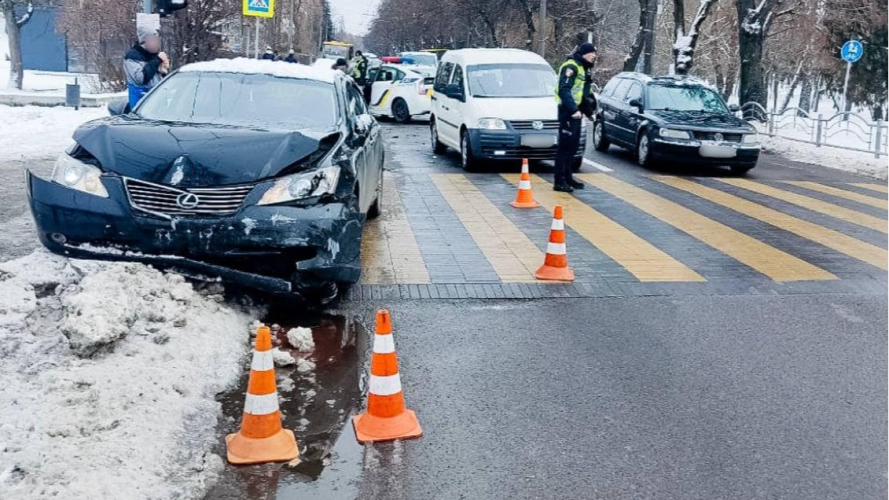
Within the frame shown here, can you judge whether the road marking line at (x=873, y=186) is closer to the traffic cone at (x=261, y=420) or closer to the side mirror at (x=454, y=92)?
the side mirror at (x=454, y=92)

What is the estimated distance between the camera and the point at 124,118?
718 centimetres

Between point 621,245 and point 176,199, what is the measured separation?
16.4 ft

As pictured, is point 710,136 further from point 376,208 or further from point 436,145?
point 376,208

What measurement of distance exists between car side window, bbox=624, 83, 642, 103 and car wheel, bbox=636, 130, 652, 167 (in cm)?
96

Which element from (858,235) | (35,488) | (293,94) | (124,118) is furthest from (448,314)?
(858,235)

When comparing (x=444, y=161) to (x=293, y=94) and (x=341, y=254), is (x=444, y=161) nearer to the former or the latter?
(x=293, y=94)

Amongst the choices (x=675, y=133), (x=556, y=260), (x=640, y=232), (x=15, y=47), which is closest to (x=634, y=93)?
(x=675, y=133)

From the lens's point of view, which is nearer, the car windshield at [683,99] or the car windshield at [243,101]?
the car windshield at [243,101]

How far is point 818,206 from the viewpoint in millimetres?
12273

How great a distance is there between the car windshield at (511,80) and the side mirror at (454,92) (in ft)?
0.64

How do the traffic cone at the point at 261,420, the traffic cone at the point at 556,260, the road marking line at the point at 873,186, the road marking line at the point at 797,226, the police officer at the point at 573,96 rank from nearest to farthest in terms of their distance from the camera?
the traffic cone at the point at 261,420 < the traffic cone at the point at 556,260 < the road marking line at the point at 797,226 < the police officer at the point at 573,96 < the road marking line at the point at 873,186

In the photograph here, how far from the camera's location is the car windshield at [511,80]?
1526 cm

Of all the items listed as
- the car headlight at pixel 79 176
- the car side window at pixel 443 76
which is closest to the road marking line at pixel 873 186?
the car side window at pixel 443 76

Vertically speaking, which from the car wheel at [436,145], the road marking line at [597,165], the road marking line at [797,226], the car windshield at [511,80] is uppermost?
the car windshield at [511,80]
